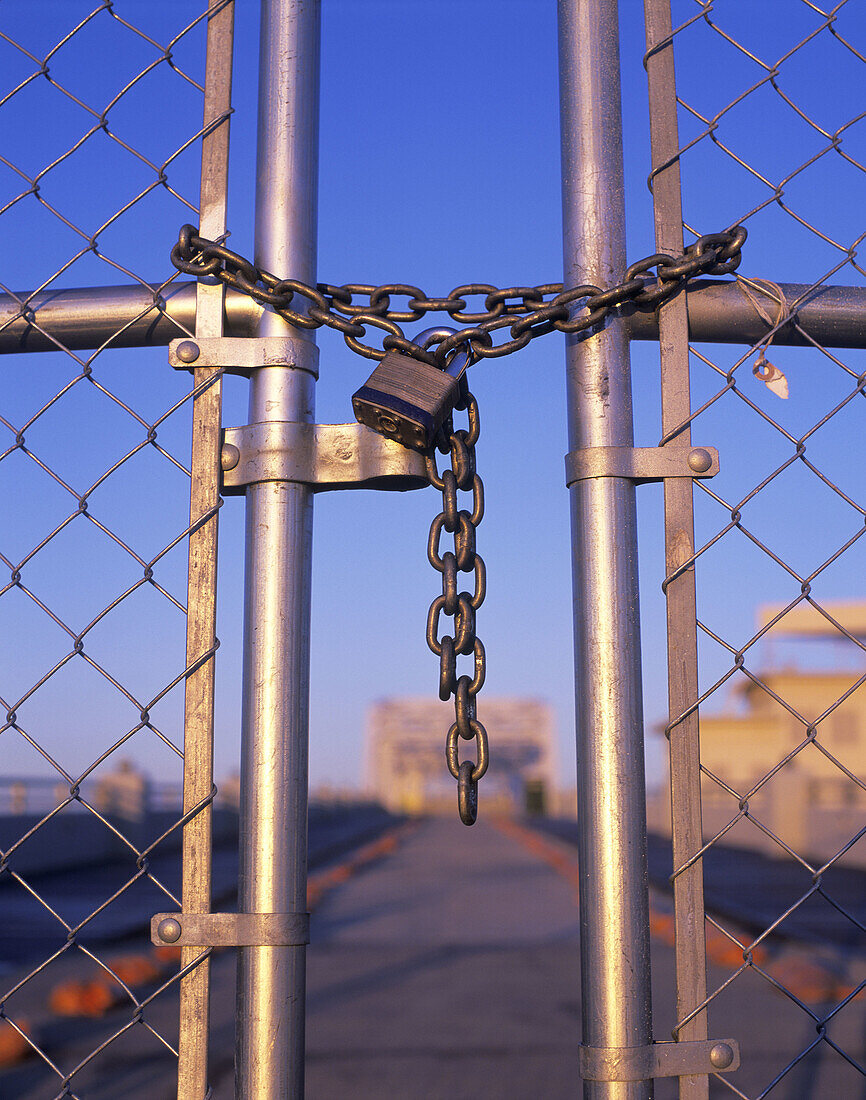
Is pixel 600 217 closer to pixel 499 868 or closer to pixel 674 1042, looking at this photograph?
pixel 674 1042

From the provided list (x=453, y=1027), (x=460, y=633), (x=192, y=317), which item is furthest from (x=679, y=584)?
(x=453, y=1027)

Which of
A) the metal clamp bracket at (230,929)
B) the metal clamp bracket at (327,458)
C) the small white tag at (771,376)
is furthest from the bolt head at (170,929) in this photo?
the small white tag at (771,376)

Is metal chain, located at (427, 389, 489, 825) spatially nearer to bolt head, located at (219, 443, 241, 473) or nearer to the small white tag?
bolt head, located at (219, 443, 241, 473)

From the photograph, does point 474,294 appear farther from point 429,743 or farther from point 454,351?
point 429,743

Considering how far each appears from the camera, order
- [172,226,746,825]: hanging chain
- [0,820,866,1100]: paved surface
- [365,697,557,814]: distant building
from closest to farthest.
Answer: [172,226,746,825]: hanging chain → [0,820,866,1100]: paved surface → [365,697,557,814]: distant building

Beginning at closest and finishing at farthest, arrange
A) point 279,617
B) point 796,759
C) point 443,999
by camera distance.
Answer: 1. point 279,617
2. point 443,999
3. point 796,759

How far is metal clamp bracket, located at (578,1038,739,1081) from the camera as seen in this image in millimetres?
1016

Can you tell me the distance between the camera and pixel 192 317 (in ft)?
4.00

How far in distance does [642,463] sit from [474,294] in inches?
9.9

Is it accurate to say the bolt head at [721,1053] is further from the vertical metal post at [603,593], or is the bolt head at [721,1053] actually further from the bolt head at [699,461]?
the bolt head at [699,461]

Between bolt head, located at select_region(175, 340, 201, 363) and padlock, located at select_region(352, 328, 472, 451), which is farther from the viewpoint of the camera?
bolt head, located at select_region(175, 340, 201, 363)

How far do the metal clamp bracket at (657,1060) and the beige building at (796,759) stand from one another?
0.82 feet

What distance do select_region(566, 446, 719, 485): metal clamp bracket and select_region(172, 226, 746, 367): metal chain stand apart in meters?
0.14

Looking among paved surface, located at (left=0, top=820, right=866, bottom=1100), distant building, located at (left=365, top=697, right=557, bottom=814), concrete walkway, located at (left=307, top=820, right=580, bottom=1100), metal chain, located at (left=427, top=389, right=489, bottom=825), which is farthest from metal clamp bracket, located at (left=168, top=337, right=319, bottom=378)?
distant building, located at (left=365, top=697, right=557, bottom=814)
